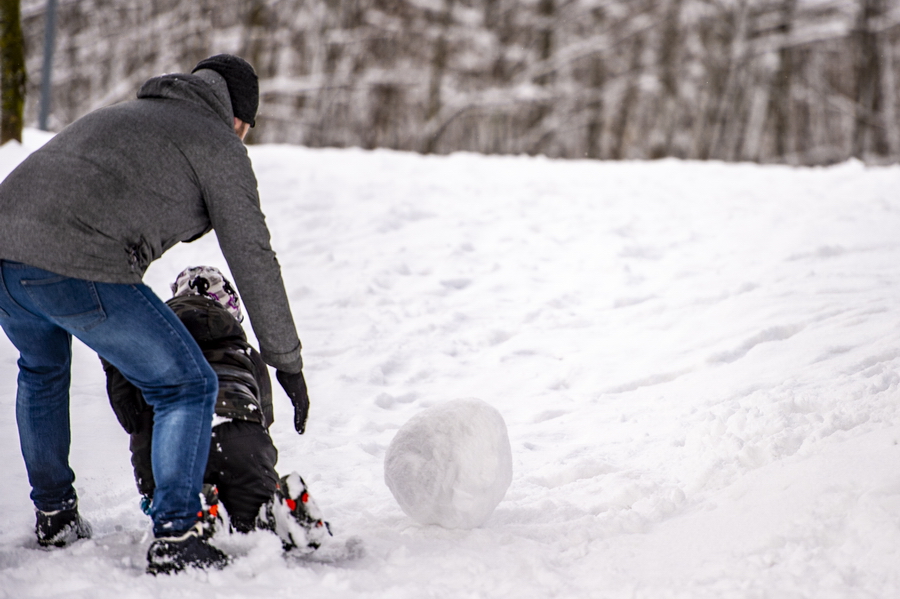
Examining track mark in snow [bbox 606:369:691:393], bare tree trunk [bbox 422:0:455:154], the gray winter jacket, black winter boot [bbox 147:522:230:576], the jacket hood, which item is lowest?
track mark in snow [bbox 606:369:691:393]

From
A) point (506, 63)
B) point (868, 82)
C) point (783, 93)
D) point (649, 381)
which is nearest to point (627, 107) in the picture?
point (783, 93)

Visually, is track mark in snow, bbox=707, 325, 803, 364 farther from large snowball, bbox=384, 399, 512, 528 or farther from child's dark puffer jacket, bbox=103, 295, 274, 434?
child's dark puffer jacket, bbox=103, 295, 274, 434

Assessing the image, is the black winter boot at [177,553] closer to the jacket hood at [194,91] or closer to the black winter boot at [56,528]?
the black winter boot at [56,528]

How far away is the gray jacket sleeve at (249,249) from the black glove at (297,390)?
0.05 metres

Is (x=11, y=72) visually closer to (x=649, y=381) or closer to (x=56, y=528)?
(x=56, y=528)

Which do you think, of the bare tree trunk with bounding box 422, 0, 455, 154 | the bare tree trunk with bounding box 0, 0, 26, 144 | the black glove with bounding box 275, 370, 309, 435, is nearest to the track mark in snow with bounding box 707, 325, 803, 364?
the black glove with bounding box 275, 370, 309, 435

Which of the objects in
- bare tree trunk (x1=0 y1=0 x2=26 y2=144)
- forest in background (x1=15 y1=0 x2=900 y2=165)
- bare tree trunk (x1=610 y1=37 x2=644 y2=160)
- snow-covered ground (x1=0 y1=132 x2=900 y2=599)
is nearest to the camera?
snow-covered ground (x1=0 y1=132 x2=900 y2=599)

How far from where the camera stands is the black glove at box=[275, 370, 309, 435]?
8.32ft

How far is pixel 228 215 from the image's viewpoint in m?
2.25

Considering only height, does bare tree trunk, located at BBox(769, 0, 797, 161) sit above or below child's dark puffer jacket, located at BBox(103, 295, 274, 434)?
above

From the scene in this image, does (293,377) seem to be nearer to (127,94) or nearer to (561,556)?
(561,556)

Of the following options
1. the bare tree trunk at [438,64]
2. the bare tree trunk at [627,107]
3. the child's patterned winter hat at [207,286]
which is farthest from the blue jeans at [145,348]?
the bare tree trunk at [627,107]

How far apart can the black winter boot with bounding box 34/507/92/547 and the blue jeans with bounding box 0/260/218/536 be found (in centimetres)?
50

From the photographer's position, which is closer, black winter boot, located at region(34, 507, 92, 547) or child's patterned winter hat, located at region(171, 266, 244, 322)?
black winter boot, located at region(34, 507, 92, 547)
